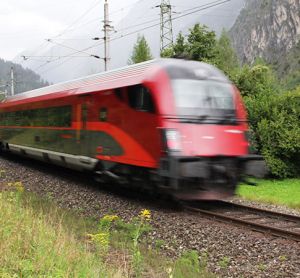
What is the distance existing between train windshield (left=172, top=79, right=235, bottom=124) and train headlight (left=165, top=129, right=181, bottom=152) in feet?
1.43

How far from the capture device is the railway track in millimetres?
8633

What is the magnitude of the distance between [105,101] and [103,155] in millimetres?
1302

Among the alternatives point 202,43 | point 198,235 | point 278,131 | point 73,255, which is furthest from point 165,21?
point 73,255

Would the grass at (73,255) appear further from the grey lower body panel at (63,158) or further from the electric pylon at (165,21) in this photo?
the electric pylon at (165,21)

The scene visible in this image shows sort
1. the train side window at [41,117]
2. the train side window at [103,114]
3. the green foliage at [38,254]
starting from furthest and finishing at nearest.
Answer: the train side window at [41,117] < the train side window at [103,114] < the green foliage at [38,254]

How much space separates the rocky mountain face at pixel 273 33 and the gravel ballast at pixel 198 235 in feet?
362

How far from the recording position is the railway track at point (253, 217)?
863 cm

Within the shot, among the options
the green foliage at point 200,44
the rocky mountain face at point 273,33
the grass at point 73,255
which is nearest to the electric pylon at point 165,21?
the green foliage at point 200,44

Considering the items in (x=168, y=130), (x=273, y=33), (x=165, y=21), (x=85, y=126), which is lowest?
(x=168, y=130)

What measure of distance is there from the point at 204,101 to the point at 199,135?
3.12ft

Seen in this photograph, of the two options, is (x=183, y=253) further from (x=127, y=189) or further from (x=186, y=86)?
(x=127, y=189)

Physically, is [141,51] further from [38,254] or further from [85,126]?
[38,254]

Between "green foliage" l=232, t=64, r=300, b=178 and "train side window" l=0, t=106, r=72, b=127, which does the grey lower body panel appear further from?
"green foliage" l=232, t=64, r=300, b=178

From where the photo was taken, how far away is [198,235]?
8562 millimetres
